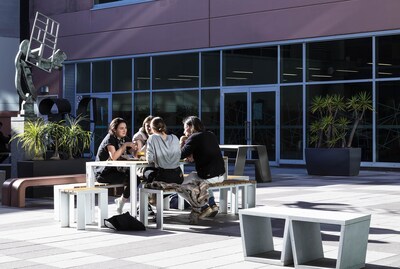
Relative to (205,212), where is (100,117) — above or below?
above

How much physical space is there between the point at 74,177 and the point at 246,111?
41.2ft

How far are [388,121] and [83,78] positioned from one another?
1383cm

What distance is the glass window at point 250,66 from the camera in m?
24.6

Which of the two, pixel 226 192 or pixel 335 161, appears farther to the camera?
pixel 335 161

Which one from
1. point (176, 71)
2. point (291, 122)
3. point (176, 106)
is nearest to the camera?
point (291, 122)

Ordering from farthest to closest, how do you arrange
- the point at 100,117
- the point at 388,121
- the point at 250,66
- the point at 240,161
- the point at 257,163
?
A: the point at 100,117, the point at 250,66, the point at 388,121, the point at 257,163, the point at 240,161

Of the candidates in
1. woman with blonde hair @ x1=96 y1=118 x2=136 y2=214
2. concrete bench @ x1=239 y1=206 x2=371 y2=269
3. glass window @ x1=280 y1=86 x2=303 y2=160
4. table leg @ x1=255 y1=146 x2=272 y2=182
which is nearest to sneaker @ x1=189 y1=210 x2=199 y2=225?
woman with blonde hair @ x1=96 y1=118 x2=136 y2=214

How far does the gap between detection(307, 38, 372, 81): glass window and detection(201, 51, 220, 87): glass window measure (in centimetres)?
368

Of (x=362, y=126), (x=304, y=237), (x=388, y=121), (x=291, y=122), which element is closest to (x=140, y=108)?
(x=291, y=122)

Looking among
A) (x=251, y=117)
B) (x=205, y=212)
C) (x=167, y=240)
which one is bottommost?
(x=167, y=240)

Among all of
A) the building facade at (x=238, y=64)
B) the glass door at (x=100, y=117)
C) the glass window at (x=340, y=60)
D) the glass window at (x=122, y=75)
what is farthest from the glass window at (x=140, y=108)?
the glass window at (x=340, y=60)

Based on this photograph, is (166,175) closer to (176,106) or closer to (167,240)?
(167,240)

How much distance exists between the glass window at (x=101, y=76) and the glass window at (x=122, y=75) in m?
0.35

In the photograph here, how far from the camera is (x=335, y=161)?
63.5 ft
